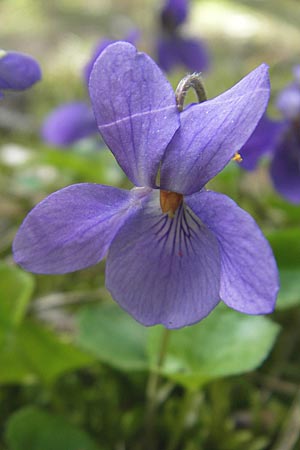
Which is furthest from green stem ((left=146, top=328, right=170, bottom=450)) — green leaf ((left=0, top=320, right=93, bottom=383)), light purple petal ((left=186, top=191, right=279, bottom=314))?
light purple petal ((left=186, top=191, right=279, bottom=314))

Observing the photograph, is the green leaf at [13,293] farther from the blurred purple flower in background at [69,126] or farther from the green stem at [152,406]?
the blurred purple flower in background at [69,126]

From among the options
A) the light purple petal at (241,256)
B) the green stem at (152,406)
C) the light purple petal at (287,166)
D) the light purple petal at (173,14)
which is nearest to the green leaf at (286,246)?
the light purple petal at (287,166)

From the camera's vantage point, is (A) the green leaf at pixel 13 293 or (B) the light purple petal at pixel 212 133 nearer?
(B) the light purple petal at pixel 212 133

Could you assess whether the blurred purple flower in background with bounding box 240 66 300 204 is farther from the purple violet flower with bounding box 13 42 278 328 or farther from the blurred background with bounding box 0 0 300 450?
the purple violet flower with bounding box 13 42 278 328

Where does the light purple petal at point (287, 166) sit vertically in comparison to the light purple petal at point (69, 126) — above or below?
above

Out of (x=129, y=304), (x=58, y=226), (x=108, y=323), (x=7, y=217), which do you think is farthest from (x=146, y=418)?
(x=7, y=217)

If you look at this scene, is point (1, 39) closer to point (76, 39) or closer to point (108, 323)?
point (76, 39)
